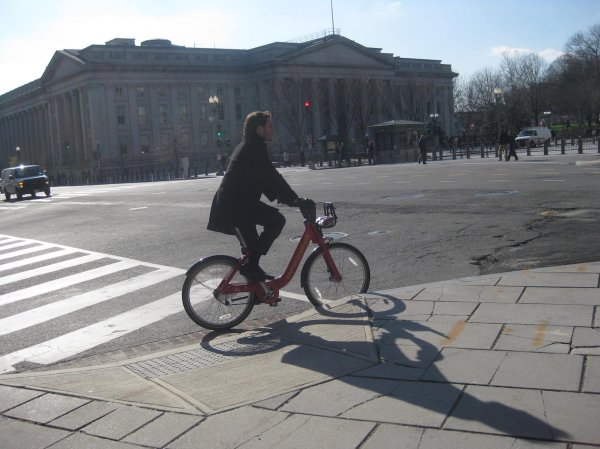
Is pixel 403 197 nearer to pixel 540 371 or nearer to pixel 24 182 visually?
pixel 540 371

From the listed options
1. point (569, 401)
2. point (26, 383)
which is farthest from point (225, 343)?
point (569, 401)

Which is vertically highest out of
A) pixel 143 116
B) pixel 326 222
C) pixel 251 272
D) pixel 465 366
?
A: pixel 143 116

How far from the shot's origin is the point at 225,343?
20.9 ft

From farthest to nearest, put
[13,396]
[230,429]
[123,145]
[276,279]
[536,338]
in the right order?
[123,145] → [276,279] → [536,338] → [13,396] → [230,429]

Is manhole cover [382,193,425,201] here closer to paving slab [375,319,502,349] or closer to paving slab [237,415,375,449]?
Answer: paving slab [375,319,502,349]

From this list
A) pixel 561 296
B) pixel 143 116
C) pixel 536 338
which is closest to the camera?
pixel 536 338

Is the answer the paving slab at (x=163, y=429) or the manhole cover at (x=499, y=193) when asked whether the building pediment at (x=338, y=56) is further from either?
the paving slab at (x=163, y=429)

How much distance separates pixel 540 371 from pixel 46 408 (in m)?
3.38

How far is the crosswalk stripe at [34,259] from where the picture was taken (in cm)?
1237

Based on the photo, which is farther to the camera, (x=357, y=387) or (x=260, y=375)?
(x=260, y=375)

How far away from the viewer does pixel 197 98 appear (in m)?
105

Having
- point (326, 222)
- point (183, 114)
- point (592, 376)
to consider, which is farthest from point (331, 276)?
point (183, 114)

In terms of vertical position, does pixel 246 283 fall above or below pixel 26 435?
above

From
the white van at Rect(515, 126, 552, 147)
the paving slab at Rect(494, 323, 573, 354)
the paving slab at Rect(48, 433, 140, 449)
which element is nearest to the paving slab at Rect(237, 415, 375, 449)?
the paving slab at Rect(48, 433, 140, 449)
